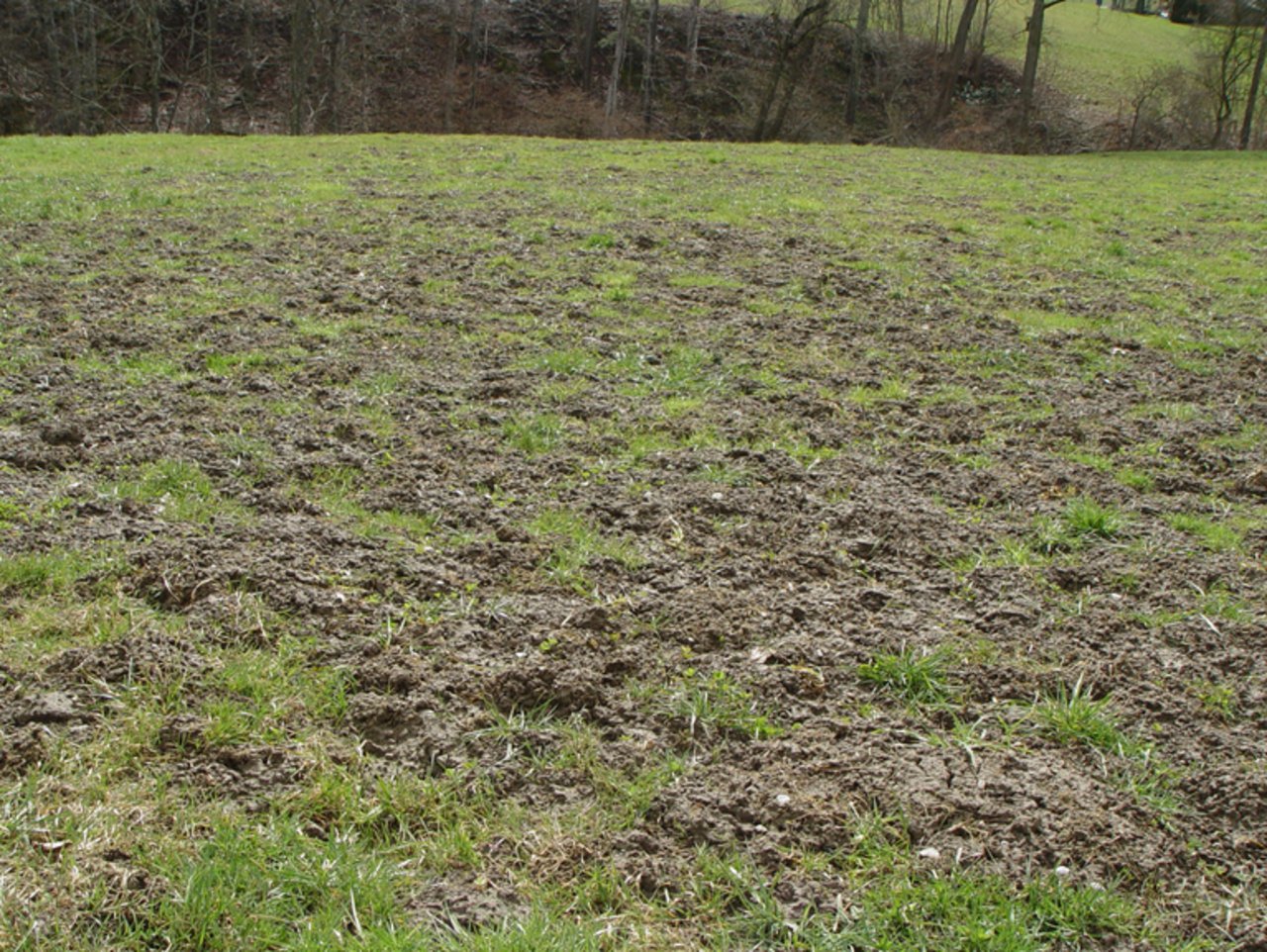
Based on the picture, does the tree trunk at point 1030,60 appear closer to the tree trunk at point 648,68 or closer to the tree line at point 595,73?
the tree line at point 595,73

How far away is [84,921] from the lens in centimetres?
239

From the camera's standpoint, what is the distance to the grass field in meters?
2.59

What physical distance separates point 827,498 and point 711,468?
680mm

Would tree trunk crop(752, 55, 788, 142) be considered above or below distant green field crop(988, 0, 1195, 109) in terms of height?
below

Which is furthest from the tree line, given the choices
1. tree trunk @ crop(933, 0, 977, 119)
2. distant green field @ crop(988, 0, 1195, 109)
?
distant green field @ crop(988, 0, 1195, 109)

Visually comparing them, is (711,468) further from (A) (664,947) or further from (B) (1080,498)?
(A) (664,947)

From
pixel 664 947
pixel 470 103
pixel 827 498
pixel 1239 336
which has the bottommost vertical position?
pixel 664 947

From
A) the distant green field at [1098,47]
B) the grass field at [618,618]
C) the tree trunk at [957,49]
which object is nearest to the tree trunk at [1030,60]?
the tree trunk at [957,49]

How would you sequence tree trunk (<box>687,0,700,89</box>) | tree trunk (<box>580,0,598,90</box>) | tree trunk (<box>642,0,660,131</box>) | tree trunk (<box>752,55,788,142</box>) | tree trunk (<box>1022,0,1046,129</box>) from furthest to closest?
tree trunk (<box>687,0,700,89</box>) < tree trunk (<box>580,0,598,90</box>) < tree trunk (<box>642,0,660,131</box>) < tree trunk (<box>752,55,788,142</box>) < tree trunk (<box>1022,0,1046,129</box>)

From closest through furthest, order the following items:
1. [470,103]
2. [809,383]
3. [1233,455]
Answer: [1233,455] < [809,383] < [470,103]

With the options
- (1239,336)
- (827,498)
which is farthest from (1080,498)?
(1239,336)

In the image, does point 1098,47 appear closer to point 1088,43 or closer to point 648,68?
point 1088,43

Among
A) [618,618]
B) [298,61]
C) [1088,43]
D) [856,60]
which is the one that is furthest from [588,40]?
[618,618]

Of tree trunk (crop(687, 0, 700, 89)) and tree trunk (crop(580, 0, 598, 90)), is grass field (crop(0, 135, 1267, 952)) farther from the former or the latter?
tree trunk (crop(687, 0, 700, 89))
